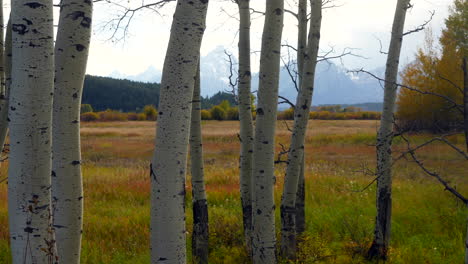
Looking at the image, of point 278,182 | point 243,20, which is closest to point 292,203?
point 243,20

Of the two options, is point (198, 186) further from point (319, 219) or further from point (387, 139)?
point (319, 219)

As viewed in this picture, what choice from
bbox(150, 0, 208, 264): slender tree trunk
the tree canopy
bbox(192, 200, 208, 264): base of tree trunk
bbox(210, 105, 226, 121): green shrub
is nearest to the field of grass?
bbox(192, 200, 208, 264): base of tree trunk

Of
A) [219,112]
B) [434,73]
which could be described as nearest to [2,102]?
[434,73]

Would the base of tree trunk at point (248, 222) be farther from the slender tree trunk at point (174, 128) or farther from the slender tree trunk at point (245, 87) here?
the slender tree trunk at point (174, 128)

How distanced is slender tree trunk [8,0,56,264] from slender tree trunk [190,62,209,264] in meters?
Answer: 2.80

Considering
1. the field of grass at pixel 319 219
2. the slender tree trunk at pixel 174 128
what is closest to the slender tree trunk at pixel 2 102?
the slender tree trunk at pixel 174 128

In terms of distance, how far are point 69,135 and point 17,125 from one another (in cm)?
69

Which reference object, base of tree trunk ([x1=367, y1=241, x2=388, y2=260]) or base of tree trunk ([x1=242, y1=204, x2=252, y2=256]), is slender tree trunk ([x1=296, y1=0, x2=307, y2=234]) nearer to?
base of tree trunk ([x1=242, y1=204, x2=252, y2=256])

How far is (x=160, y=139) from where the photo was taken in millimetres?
2277

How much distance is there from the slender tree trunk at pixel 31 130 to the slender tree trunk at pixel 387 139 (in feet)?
13.2

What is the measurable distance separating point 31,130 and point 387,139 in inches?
164

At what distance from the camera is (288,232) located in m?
4.76

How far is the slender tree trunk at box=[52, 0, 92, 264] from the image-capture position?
272 cm

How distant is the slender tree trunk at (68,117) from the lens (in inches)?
107
